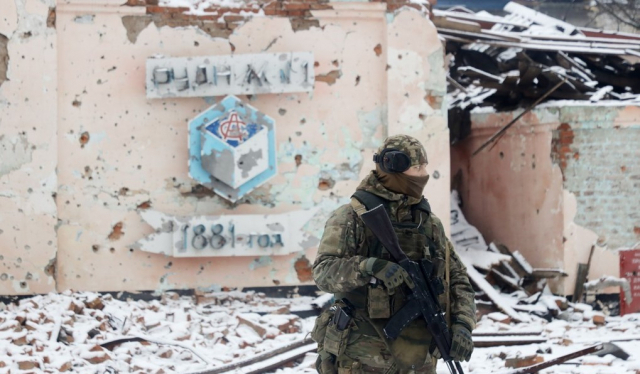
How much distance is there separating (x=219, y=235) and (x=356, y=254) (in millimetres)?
4682

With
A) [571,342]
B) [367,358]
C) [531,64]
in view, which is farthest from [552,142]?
[367,358]

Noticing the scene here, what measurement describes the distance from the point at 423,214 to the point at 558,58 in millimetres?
7428

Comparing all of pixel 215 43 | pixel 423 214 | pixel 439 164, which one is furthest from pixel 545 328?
pixel 423 214

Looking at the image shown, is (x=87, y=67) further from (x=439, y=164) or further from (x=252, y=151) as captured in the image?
(x=439, y=164)

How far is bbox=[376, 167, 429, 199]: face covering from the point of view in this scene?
3.90 m

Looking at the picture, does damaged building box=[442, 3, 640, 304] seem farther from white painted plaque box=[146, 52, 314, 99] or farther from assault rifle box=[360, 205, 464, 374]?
assault rifle box=[360, 205, 464, 374]

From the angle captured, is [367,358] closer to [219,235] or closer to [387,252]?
[387,252]

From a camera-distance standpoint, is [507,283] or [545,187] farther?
[545,187]

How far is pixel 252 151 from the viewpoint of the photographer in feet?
27.8

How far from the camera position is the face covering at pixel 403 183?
154 inches

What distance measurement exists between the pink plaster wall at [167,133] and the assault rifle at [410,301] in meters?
4.83

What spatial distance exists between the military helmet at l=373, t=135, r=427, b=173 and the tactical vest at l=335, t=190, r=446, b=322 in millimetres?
155

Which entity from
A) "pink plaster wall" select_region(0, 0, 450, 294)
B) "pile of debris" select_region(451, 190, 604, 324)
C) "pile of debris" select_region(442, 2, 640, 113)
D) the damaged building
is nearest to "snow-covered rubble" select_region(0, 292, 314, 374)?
"pink plaster wall" select_region(0, 0, 450, 294)

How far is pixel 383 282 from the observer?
3.71 meters
